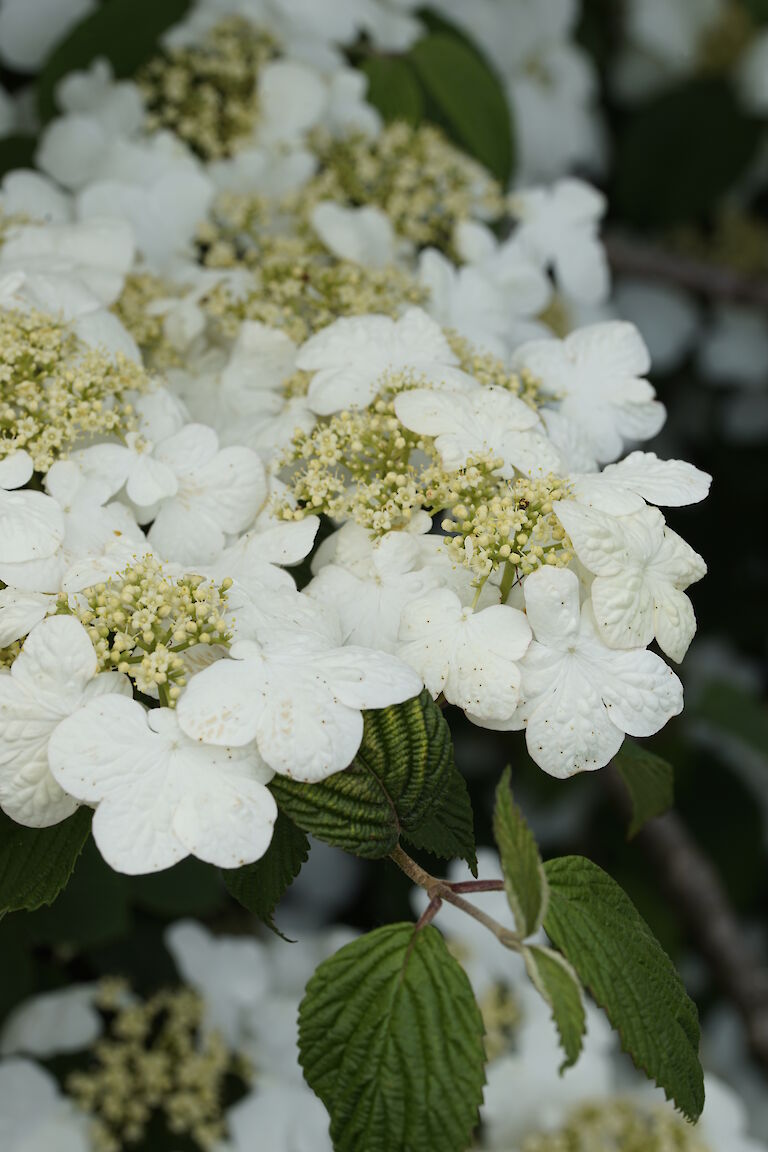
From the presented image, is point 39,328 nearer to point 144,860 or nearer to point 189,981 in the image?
point 144,860

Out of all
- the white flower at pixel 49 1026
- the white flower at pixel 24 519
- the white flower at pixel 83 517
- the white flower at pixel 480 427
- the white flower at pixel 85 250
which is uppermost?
the white flower at pixel 480 427

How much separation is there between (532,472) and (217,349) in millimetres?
269

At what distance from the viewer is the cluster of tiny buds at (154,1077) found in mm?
922

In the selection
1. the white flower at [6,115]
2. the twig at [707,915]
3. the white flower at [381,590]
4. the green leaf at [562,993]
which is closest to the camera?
the green leaf at [562,993]

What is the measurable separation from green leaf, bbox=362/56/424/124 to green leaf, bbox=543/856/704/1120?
0.63m

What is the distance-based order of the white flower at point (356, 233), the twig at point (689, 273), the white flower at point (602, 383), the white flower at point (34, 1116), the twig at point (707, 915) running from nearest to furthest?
the white flower at point (602, 383), the white flower at point (356, 233), the white flower at point (34, 1116), the twig at point (707, 915), the twig at point (689, 273)

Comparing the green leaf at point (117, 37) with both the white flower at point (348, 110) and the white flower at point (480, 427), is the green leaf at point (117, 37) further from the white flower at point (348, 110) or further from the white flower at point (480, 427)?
the white flower at point (480, 427)

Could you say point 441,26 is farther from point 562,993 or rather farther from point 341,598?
point 562,993

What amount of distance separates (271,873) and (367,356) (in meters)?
0.26

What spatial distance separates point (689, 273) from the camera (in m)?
1.41

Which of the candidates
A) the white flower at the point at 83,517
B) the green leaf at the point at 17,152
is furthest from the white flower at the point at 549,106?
the white flower at the point at 83,517

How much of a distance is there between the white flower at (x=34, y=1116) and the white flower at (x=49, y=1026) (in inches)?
1.1

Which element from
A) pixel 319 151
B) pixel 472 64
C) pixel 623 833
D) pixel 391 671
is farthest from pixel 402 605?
pixel 623 833

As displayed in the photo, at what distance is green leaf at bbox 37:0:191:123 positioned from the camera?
0.90 metres
